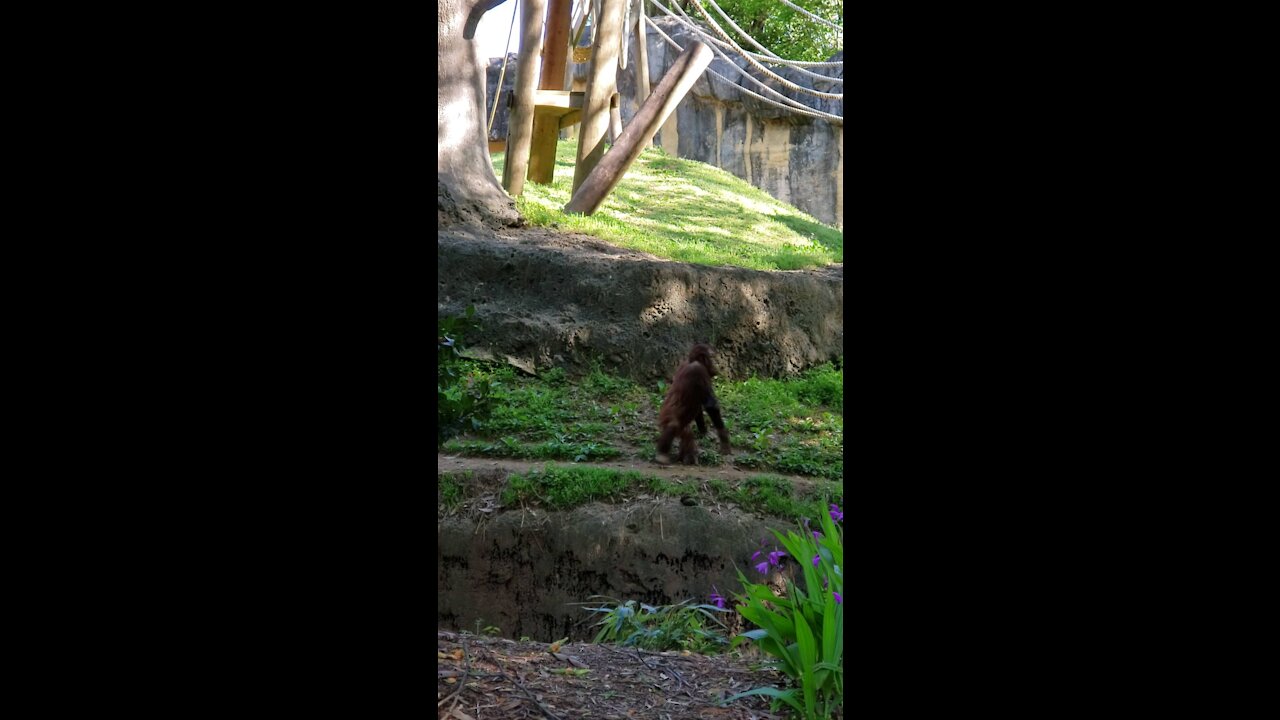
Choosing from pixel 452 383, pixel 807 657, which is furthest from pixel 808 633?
pixel 452 383

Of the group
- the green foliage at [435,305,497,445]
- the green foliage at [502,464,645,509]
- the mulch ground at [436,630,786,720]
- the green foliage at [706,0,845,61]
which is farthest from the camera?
the green foliage at [706,0,845,61]

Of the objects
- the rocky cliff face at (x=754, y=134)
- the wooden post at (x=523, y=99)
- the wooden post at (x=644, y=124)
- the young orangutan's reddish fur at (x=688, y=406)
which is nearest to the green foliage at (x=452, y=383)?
the young orangutan's reddish fur at (x=688, y=406)

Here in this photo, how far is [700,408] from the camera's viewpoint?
274 inches

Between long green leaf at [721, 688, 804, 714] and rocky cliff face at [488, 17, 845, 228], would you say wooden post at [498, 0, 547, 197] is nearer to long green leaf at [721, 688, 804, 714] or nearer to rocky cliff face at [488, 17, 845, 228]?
long green leaf at [721, 688, 804, 714]

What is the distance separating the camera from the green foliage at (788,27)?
28.0 meters

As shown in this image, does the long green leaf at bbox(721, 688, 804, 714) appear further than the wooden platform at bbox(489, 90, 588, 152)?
No

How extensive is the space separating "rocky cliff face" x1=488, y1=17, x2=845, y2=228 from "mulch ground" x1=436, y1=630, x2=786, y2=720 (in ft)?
59.4

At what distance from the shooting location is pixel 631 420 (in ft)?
25.9

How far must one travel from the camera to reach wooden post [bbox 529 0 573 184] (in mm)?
11977

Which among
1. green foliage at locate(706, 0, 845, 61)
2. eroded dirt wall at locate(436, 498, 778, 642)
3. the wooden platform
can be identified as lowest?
eroded dirt wall at locate(436, 498, 778, 642)

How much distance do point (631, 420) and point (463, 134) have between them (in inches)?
138

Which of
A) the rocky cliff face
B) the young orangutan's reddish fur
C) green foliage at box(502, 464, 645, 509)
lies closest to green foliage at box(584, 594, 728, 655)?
green foliage at box(502, 464, 645, 509)
